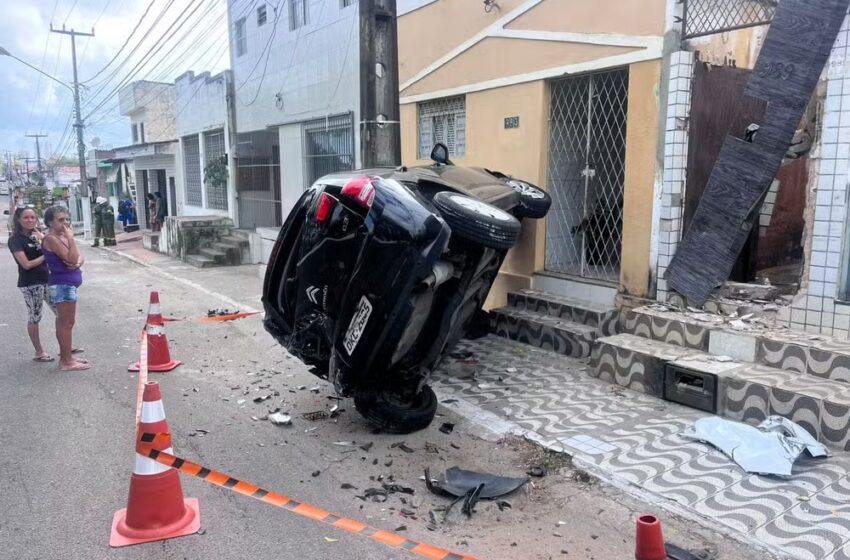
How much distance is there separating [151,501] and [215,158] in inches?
678

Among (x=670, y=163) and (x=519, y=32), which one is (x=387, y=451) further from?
(x=519, y=32)

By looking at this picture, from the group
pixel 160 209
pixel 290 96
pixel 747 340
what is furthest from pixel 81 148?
pixel 747 340

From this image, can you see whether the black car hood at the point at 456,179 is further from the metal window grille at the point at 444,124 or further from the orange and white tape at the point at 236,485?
the metal window grille at the point at 444,124

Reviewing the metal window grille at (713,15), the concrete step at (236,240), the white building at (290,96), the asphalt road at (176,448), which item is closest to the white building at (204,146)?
the white building at (290,96)

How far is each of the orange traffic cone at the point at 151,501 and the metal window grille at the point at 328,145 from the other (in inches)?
372

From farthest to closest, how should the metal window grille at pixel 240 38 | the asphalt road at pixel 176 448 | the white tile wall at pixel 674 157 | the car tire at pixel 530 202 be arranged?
the metal window grille at pixel 240 38, the car tire at pixel 530 202, the white tile wall at pixel 674 157, the asphalt road at pixel 176 448

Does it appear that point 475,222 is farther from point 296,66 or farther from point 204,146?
point 204,146

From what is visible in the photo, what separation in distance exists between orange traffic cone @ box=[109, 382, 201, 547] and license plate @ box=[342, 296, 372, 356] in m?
1.24

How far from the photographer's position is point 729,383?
16.4ft

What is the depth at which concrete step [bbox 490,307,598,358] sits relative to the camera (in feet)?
22.5

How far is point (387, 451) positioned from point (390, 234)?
5.51ft

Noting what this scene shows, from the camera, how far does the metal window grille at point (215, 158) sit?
1900 cm

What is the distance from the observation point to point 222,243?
16.8m

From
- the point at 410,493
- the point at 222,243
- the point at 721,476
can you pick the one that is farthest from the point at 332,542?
the point at 222,243
